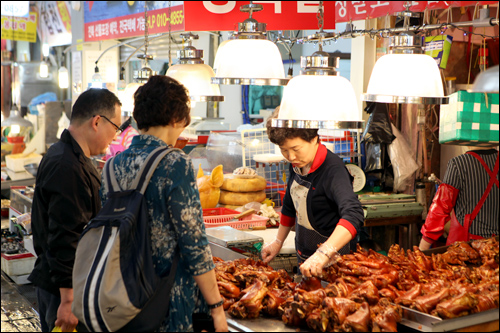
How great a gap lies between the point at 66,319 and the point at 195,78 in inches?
76.5

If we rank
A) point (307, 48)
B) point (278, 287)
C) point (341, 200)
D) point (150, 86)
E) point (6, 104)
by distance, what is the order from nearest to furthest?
point (150, 86) < point (278, 287) < point (341, 200) < point (307, 48) < point (6, 104)

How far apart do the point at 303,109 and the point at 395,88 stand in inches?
20.3

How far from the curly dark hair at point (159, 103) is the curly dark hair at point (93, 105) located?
855 millimetres

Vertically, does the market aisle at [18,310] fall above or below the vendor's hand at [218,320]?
below

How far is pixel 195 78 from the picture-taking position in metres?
4.21

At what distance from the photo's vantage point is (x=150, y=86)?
8.27 ft

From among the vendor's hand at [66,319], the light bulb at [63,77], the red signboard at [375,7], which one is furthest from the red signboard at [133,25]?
the vendor's hand at [66,319]

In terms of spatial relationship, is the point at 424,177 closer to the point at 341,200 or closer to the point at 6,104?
the point at 341,200

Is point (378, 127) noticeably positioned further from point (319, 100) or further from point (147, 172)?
point (147, 172)

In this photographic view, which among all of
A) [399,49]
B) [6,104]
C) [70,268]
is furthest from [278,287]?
[6,104]

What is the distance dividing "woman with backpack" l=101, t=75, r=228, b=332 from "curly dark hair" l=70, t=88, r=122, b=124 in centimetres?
85

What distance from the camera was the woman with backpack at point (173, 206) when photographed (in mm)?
2385

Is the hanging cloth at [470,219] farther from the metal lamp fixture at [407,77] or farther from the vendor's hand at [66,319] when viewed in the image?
the vendor's hand at [66,319]

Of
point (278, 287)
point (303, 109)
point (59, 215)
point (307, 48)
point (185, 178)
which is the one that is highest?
point (307, 48)
